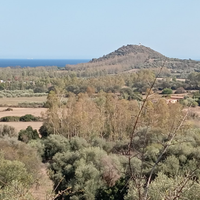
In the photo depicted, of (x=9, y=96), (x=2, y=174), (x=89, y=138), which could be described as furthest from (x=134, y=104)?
(x=9, y=96)

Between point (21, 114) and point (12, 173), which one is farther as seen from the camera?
point (21, 114)

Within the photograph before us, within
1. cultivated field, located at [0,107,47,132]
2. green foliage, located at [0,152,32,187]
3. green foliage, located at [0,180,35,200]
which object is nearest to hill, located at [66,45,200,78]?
cultivated field, located at [0,107,47,132]

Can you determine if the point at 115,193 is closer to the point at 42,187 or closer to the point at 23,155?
the point at 42,187

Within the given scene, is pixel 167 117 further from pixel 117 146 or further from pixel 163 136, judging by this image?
pixel 117 146

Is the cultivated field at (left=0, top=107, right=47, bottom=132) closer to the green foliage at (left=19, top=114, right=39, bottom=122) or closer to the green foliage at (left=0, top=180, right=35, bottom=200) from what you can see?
the green foliage at (left=19, top=114, right=39, bottom=122)

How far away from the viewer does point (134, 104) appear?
22.1 m

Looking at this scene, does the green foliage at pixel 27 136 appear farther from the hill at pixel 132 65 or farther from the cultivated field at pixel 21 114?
the hill at pixel 132 65

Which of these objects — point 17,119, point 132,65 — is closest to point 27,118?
point 17,119

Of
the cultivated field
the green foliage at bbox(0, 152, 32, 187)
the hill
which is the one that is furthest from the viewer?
the hill

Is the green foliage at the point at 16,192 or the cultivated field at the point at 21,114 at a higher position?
the green foliage at the point at 16,192

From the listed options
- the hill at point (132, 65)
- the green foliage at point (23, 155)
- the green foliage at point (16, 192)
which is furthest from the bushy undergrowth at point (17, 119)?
the hill at point (132, 65)

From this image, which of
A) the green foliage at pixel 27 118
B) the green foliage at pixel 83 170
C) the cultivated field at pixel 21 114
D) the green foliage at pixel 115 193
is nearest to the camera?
the green foliage at pixel 115 193

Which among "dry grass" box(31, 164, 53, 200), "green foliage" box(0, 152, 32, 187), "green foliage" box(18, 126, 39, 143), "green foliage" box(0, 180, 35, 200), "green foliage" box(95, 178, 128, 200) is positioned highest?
"green foliage" box(0, 180, 35, 200)

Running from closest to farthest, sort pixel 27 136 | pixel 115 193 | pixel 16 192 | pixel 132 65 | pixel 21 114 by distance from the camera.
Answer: pixel 16 192
pixel 115 193
pixel 27 136
pixel 21 114
pixel 132 65
